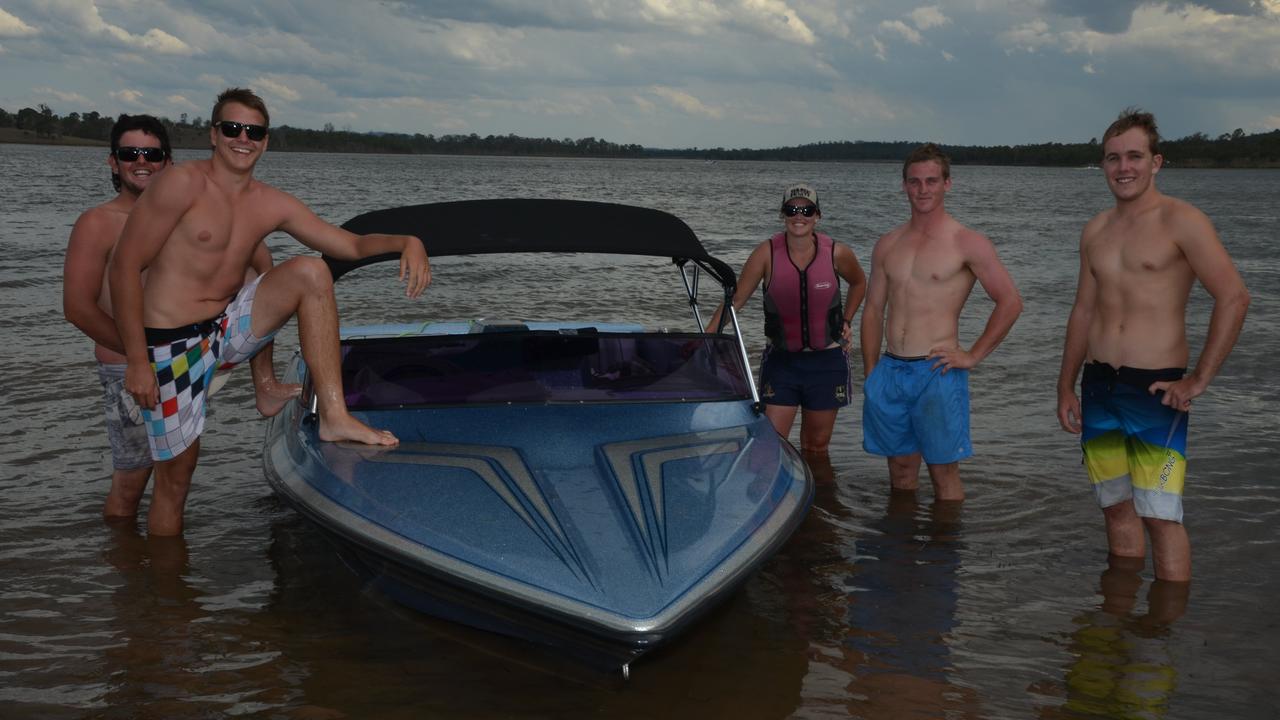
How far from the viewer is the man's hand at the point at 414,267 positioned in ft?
14.7

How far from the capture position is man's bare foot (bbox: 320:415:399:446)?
15.0 feet

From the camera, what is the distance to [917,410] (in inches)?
225

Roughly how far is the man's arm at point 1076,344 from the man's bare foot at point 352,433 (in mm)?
3144

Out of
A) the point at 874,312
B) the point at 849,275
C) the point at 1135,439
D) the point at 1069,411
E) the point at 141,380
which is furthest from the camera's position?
the point at 849,275

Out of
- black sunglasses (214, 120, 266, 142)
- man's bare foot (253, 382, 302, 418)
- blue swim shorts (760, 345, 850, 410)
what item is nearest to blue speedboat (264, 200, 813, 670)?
man's bare foot (253, 382, 302, 418)

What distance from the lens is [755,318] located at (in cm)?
1483

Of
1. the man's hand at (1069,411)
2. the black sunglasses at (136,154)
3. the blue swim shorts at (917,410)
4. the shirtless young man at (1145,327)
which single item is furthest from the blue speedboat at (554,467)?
the shirtless young man at (1145,327)

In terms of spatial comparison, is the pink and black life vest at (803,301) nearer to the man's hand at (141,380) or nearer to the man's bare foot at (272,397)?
the man's bare foot at (272,397)

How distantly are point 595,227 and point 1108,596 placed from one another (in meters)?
3.21

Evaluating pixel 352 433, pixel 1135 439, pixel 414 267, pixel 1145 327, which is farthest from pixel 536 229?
pixel 1135 439

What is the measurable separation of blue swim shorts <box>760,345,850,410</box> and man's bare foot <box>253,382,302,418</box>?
283 cm

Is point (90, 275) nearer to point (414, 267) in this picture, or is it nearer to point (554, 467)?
point (414, 267)

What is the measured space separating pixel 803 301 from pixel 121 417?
3897 mm

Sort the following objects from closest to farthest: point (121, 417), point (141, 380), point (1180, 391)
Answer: point (1180, 391) → point (141, 380) → point (121, 417)
